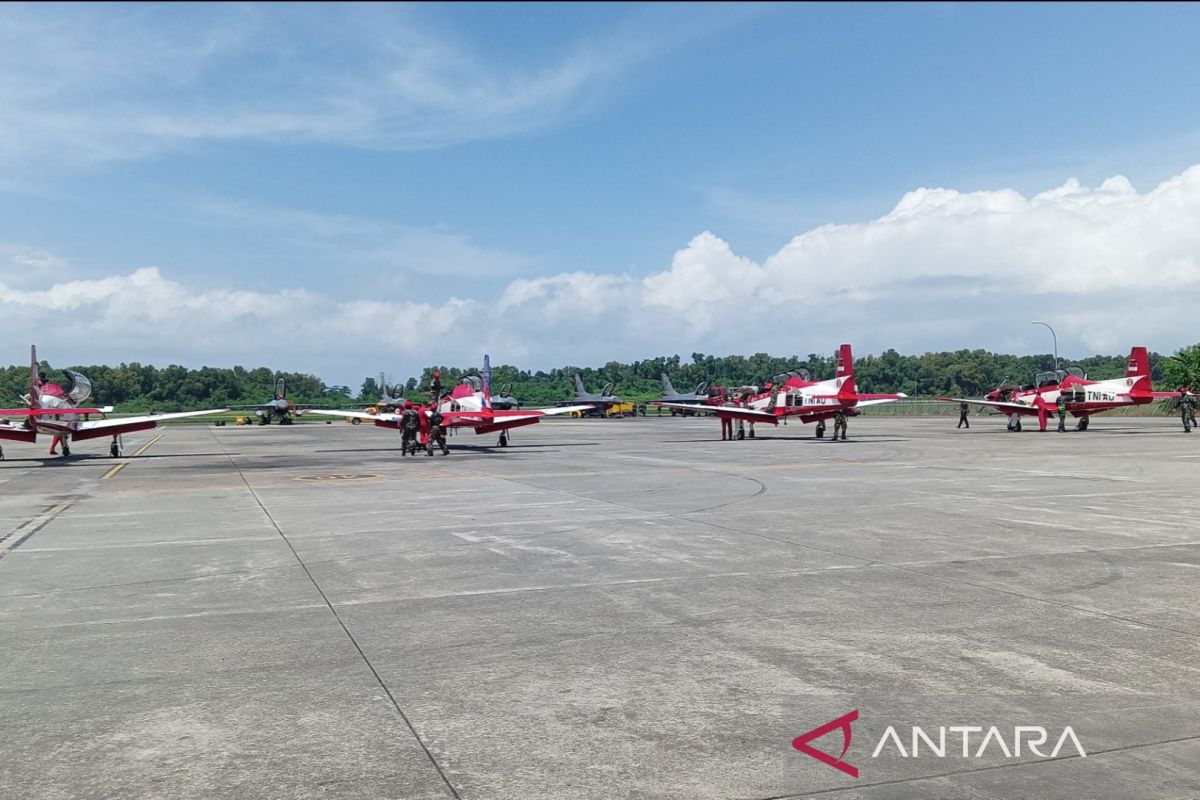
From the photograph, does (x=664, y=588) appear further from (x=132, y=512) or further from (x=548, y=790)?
(x=132, y=512)

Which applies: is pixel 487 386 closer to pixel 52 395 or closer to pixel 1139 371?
pixel 52 395

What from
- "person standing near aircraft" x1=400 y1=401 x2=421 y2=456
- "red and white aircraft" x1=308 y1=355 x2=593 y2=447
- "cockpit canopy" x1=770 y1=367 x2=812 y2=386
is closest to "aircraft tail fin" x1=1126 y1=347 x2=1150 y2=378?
"cockpit canopy" x1=770 y1=367 x2=812 y2=386

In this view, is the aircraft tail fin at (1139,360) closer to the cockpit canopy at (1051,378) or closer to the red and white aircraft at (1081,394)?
the red and white aircraft at (1081,394)

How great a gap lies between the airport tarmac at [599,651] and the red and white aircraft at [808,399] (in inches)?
1058

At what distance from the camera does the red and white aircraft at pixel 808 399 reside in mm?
44906

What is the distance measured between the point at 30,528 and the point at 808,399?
3669cm

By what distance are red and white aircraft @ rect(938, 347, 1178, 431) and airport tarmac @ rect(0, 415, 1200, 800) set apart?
3724 cm

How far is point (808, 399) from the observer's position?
46500mm

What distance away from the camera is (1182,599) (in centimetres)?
941

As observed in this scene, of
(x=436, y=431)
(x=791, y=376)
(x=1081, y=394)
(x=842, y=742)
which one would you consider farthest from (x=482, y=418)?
(x=842, y=742)

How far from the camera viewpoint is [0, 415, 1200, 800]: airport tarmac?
17.0 feet

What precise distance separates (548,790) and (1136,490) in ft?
64.5

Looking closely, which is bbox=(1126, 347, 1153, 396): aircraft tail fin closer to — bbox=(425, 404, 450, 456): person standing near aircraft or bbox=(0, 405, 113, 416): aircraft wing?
bbox=(425, 404, 450, 456): person standing near aircraft

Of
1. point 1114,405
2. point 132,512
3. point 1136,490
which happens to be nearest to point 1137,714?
point 1136,490
